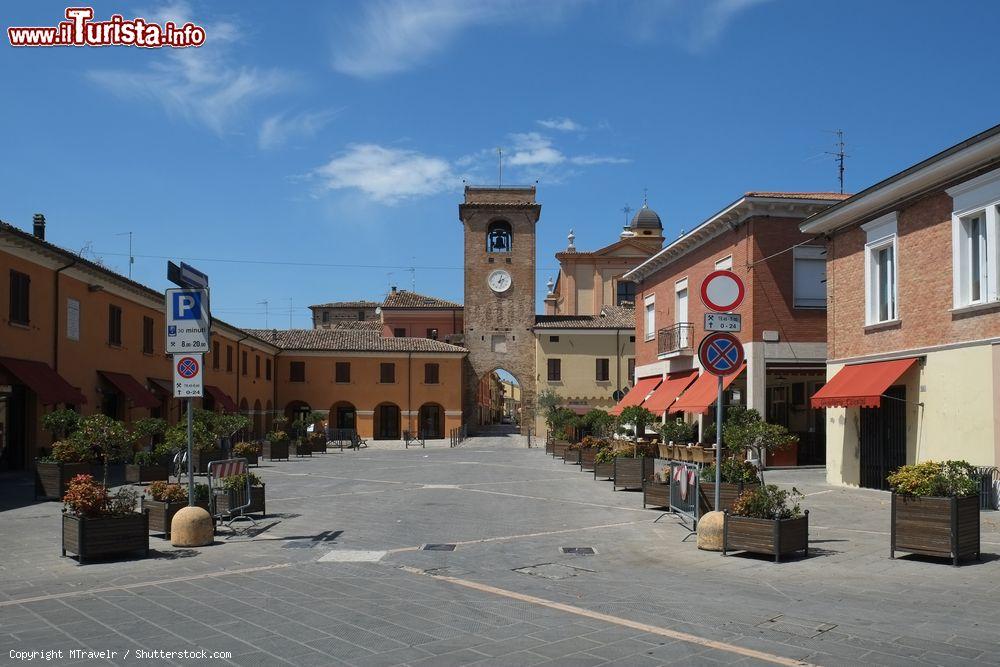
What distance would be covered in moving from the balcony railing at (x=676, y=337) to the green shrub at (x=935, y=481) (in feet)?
70.0

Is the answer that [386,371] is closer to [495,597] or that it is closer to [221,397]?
[221,397]

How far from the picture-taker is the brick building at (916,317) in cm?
1473

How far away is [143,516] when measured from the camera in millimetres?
9820

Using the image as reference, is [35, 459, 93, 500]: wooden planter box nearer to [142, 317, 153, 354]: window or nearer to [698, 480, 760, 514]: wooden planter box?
[698, 480, 760, 514]: wooden planter box

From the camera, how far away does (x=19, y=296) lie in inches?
897

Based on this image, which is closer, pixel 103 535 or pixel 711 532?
pixel 103 535

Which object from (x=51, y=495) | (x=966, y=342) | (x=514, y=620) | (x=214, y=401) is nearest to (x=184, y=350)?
(x=514, y=620)

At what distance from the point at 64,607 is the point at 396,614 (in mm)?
2857

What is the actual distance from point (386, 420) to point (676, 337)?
29192 mm

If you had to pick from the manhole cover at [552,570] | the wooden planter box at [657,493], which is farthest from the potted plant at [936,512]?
the wooden planter box at [657,493]

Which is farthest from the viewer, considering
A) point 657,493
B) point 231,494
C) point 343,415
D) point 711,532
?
point 343,415

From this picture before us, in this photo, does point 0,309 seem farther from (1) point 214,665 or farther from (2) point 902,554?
(2) point 902,554

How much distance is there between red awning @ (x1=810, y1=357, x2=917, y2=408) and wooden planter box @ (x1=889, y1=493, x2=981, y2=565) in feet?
24.7

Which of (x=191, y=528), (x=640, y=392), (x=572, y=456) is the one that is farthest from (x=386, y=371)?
(x=191, y=528)
